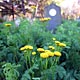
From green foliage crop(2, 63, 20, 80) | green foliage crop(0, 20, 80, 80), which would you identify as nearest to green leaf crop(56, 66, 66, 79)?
green foliage crop(0, 20, 80, 80)

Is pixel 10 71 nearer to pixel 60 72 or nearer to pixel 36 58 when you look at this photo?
pixel 36 58

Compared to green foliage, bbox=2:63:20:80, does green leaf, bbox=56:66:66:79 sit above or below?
below

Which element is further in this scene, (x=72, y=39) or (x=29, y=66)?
(x=72, y=39)

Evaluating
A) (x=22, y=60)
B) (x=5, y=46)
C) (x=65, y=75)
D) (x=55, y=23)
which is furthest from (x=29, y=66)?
(x=55, y=23)

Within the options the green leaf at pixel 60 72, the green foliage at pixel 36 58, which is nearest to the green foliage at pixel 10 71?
the green foliage at pixel 36 58

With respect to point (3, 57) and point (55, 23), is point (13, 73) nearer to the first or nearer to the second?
point (3, 57)

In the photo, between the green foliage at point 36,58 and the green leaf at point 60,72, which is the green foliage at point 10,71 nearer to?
the green foliage at point 36,58

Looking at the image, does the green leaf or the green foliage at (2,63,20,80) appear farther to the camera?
the green leaf

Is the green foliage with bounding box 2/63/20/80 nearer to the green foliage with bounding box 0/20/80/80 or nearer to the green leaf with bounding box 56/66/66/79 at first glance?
the green foliage with bounding box 0/20/80/80

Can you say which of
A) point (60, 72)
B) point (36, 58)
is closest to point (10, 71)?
point (36, 58)

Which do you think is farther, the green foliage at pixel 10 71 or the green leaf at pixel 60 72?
the green leaf at pixel 60 72

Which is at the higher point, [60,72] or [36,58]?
[36,58]

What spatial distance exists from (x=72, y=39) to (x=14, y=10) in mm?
6422

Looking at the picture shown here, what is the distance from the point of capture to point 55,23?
5.14 metres
